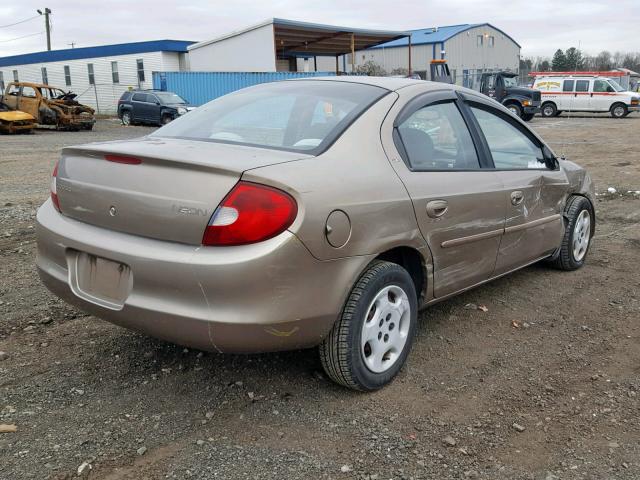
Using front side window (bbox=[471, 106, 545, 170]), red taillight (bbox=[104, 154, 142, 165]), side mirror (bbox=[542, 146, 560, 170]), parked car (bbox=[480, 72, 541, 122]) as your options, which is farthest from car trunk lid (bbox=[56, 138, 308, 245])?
parked car (bbox=[480, 72, 541, 122])

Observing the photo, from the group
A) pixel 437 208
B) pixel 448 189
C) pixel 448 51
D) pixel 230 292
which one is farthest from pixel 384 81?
pixel 448 51

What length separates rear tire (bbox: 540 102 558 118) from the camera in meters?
30.9

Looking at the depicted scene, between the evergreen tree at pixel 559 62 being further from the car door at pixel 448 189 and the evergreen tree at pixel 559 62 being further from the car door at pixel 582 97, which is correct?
the car door at pixel 448 189

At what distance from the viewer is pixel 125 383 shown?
312 cm

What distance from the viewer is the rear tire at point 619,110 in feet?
97.3

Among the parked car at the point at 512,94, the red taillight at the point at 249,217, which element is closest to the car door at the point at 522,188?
the red taillight at the point at 249,217

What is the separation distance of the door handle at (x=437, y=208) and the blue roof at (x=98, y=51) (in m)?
33.5

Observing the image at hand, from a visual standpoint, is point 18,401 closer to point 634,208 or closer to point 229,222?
point 229,222

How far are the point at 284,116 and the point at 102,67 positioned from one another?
1503 inches

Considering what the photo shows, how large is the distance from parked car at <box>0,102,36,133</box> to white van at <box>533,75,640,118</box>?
925 inches

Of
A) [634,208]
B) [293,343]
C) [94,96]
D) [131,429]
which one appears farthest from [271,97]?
[94,96]

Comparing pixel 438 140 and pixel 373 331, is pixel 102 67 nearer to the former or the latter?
pixel 438 140

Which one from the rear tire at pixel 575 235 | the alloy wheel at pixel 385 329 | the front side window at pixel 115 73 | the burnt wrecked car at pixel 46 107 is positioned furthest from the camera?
the front side window at pixel 115 73

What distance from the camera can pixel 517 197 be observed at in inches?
155
